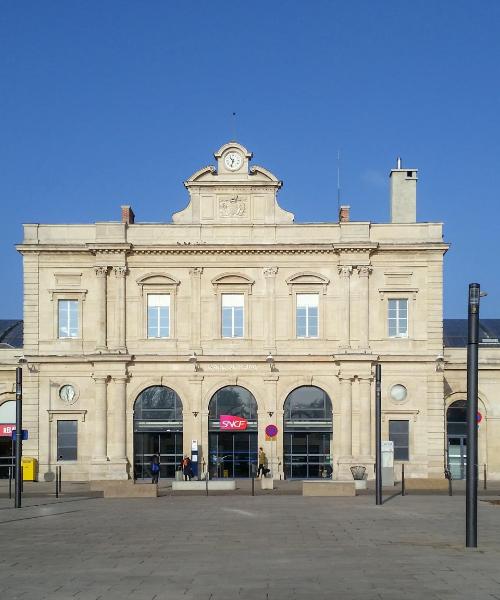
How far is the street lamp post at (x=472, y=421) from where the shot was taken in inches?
907

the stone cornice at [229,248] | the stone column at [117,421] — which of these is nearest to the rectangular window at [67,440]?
the stone column at [117,421]

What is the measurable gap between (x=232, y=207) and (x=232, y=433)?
38.5ft

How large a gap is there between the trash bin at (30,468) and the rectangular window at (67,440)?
1332 mm

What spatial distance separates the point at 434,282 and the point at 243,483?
561 inches

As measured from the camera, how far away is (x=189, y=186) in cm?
5272

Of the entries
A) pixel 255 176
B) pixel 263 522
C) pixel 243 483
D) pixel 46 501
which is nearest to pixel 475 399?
pixel 263 522

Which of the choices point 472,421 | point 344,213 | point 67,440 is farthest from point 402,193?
point 472,421

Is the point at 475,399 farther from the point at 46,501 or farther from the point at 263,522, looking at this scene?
the point at 46,501

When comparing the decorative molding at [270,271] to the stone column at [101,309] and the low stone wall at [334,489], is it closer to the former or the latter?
the stone column at [101,309]

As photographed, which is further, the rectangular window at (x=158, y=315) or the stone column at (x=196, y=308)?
the rectangular window at (x=158, y=315)

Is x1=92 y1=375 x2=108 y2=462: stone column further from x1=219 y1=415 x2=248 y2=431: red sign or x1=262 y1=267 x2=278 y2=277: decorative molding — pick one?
x1=262 y1=267 x2=278 y2=277: decorative molding

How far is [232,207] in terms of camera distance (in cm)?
5297

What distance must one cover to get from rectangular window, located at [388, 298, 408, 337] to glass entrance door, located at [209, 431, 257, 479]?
901cm

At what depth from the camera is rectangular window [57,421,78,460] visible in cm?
5288
